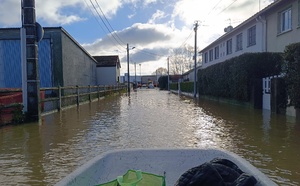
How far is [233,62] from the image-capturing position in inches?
580

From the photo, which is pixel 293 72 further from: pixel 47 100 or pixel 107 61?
pixel 107 61

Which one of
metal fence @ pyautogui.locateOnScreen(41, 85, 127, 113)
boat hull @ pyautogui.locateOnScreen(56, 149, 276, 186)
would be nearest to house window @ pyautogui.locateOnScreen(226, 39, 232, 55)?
metal fence @ pyautogui.locateOnScreen(41, 85, 127, 113)

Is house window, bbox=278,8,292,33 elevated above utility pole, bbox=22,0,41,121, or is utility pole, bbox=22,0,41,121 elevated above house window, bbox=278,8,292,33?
house window, bbox=278,8,292,33

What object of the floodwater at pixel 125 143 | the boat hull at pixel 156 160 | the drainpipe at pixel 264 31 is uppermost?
the drainpipe at pixel 264 31

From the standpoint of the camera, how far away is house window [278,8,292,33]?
14.7 meters

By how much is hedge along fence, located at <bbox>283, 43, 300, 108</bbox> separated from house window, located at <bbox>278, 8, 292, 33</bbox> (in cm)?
609

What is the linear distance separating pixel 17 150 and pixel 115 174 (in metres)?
3.66

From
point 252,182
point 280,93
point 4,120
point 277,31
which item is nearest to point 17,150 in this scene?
point 4,120

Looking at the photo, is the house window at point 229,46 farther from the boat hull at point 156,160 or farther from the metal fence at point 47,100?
the boat hull at point 156,160

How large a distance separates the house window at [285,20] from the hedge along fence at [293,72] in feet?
20.0

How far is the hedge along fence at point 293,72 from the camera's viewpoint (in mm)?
8922

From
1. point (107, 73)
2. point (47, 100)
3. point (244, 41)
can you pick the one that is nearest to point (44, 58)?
point (47, 100)

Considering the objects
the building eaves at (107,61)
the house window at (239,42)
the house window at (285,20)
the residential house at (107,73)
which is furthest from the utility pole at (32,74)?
the building eaves at (107,61)

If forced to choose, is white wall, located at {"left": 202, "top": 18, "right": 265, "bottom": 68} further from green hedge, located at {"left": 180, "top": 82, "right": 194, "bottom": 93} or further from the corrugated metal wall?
the corrugated metal wall
